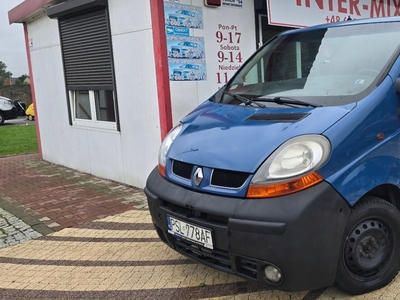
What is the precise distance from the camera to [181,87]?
18.4ft

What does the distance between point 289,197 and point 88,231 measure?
2931 mm

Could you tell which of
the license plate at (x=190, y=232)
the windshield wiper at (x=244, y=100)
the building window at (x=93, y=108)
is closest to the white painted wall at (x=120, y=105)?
the building window at (x=93, y=108)

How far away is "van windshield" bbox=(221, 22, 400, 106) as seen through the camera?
115 inches

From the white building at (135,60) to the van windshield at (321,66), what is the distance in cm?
175

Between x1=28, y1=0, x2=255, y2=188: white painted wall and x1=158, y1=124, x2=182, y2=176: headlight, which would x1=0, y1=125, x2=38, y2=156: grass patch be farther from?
x1=158, y1=124, x2=182, y2=176: headlight

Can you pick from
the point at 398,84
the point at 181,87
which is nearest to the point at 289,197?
the point at 398,84

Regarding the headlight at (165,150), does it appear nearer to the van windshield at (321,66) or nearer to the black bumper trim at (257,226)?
the van windshield at (321,66)

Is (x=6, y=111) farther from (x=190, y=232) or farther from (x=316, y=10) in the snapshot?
(x=190, y=232)

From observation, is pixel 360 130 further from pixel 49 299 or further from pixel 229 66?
pixel 229 66

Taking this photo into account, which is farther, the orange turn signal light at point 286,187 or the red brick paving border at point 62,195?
the red brick paving border at point 62,195

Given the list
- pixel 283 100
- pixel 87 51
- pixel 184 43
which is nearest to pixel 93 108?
pixel 87 51

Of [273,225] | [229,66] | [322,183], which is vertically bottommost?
[273,225]

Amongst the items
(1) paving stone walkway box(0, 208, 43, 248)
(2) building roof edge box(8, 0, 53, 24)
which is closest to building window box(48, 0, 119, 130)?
(2) building roof edge box(8, 0, 53, 24)

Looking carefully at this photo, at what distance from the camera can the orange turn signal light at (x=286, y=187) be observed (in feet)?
7.79
